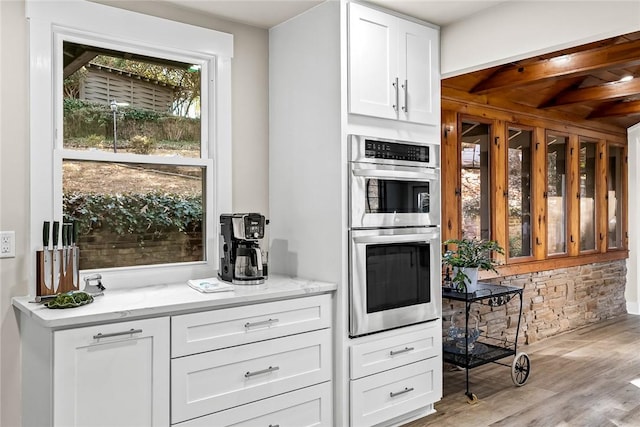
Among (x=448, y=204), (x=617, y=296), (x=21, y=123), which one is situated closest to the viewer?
(x=21, y=123)

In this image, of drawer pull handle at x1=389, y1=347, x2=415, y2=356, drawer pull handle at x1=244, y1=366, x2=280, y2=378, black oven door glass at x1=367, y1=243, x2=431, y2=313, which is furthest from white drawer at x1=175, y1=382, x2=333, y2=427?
black oven door glass at x1=367, y1=243, x2=431, y2=313

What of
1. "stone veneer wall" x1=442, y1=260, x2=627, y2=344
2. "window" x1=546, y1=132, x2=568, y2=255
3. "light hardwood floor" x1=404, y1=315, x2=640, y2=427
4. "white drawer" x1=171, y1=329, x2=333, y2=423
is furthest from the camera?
"window" x1=546, y1=132, x2=568, y2=255

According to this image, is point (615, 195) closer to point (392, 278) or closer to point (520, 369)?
point (520, 369)

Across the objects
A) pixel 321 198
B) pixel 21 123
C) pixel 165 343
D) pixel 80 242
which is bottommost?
pixel 165 343

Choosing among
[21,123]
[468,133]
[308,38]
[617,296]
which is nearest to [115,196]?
[21,123]

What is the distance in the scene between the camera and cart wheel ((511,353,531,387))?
381cm

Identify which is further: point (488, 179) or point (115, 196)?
point (488, 179)

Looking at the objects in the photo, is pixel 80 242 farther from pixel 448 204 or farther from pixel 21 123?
pixel 448 204

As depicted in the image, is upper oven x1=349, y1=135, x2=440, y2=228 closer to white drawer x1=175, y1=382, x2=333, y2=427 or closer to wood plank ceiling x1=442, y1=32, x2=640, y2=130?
white drawer x1=175, y1=382, x2=333, y2=427

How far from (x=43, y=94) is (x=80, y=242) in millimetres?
777

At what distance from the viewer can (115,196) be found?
2.91 meters

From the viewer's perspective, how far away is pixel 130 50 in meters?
2.93

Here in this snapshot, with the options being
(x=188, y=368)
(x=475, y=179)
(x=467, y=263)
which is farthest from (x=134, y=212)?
(x=475, y=179)

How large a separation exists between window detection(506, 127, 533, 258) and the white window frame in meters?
2.91
